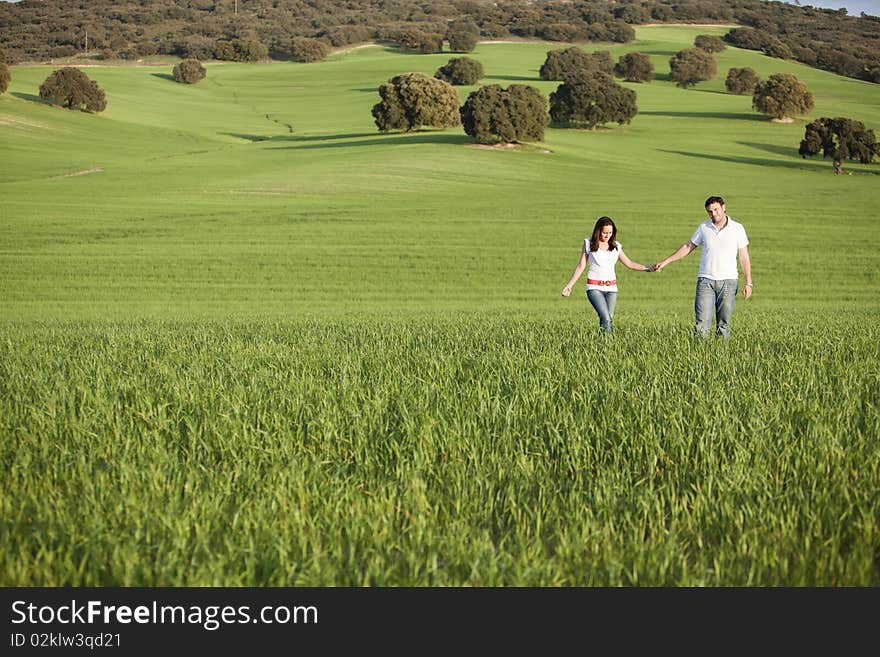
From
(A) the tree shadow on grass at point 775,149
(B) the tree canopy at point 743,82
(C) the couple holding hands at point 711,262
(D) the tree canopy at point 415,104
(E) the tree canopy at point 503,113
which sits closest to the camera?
(C) the couple holding hands at point 711,262

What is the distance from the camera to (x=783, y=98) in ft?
297

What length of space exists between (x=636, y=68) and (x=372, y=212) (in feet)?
291

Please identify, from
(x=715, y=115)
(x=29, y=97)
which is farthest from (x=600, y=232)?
(x=29, y=97)

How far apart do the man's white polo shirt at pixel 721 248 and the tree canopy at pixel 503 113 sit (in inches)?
2173

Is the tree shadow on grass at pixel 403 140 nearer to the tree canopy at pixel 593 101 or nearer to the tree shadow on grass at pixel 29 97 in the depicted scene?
the tree canopy at pixel 593 101

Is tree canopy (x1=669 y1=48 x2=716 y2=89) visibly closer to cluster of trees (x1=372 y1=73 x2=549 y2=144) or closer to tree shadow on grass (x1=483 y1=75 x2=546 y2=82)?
tree shadow on grass (x1=483 y1=75 x2=546 y2=82)

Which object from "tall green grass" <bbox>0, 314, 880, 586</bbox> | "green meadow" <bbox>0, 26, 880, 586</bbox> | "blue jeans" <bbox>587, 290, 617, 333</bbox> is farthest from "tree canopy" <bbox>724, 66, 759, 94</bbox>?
"tall green grass" <bbox>0, 314, 880, 586</bbox>

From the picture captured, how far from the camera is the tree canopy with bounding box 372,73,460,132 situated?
7662 centimetres

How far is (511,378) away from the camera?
9156mm

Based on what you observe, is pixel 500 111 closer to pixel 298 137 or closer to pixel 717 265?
pixel 298 137

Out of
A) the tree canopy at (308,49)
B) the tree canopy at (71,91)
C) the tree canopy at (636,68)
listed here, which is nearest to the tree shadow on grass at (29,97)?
the tree canopy at (71,91)

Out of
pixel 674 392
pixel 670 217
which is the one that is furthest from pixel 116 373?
pixel 670 217

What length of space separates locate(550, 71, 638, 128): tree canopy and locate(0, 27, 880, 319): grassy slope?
190cm

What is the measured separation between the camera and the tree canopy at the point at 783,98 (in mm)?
90500
